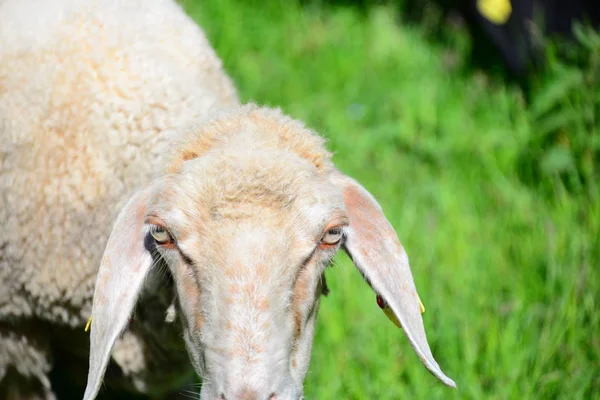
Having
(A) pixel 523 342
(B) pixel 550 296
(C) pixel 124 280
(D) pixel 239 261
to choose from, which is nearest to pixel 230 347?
(D) pixel 239 261

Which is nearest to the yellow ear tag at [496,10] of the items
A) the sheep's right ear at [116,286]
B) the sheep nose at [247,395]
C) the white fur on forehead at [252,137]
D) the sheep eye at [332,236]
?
the white fur on forehead at [252,137]

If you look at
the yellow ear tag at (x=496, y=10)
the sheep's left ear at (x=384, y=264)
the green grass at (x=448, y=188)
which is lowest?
the green grass at (x=448, y=188)

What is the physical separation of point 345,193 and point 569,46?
327 cm

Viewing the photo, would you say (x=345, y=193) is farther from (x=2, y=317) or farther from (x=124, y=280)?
(x=2, y=317)

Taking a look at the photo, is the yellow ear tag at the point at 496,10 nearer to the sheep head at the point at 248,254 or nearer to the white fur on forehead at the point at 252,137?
the white fur on forehead at the point at 252,137

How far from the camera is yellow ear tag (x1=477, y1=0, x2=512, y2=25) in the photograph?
5.88 metres

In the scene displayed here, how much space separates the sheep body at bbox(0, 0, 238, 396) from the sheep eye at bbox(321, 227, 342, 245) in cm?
89

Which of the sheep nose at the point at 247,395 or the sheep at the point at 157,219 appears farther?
the sheep at the point at 157,219

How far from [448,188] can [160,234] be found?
2.84 m

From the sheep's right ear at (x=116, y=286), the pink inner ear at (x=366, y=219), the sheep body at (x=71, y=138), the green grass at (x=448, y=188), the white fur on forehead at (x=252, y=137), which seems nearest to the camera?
the sheep's right ear at (x=116, y=286)

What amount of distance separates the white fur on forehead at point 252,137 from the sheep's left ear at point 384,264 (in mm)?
172

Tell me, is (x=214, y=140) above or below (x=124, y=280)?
above

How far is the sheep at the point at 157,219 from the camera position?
2670mm

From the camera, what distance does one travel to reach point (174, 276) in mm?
2869
